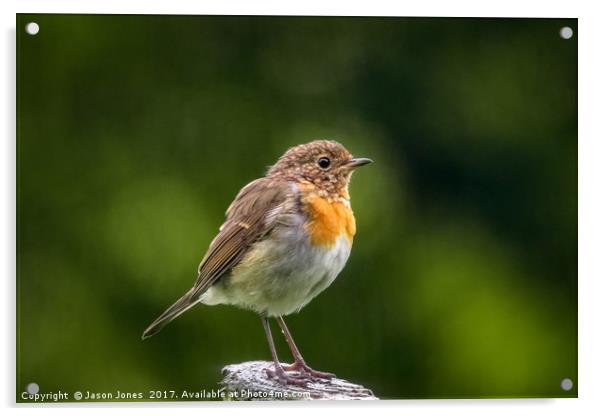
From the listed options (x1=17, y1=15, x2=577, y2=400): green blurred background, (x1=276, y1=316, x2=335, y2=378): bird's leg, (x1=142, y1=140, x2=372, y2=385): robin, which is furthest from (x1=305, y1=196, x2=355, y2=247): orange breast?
(x1=276, y1=316, x2=335, y2=378): bird's leg

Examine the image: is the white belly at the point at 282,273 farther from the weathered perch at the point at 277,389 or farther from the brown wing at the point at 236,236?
the weathered perch at the point at 277,389

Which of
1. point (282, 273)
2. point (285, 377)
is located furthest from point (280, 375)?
point (282, 273)

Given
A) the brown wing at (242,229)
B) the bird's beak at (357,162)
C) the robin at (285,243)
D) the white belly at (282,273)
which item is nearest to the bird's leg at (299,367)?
the robin at (285,243)

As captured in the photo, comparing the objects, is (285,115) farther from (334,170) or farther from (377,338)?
(377,338)

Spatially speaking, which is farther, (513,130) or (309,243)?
(513,130)

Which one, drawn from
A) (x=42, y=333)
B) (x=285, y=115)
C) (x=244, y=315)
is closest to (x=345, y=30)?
(x=285, y=115)

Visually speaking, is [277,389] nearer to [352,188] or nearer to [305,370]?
[305,370]

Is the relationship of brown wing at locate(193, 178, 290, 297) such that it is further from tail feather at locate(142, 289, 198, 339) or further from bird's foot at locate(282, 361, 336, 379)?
bird's foot at locate(282, 361, 336, 379)

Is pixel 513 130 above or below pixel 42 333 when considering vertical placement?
above
